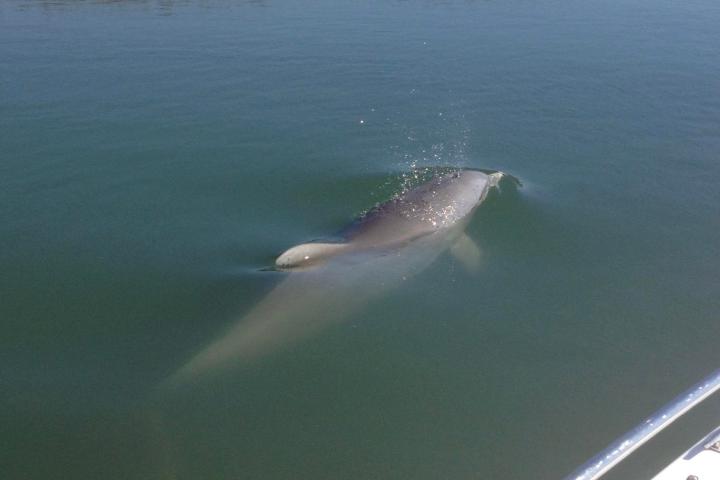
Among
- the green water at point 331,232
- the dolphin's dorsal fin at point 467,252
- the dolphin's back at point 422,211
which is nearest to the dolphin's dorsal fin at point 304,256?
the green water at point 331,232

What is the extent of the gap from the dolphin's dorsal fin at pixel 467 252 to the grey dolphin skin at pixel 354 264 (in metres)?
0.02

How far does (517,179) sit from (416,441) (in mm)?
7640

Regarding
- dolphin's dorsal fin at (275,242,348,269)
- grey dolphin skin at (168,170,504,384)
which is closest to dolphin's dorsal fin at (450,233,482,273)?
grey dolphin skin at (168,170,504,384)

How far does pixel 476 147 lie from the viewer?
1595 cm

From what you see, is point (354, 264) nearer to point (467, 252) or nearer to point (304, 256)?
point (304, 256)

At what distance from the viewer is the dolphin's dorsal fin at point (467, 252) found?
1138 cm

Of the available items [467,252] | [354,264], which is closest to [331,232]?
[354,264]

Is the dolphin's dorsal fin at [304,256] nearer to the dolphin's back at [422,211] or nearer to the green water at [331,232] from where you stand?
the green water at [331,232]

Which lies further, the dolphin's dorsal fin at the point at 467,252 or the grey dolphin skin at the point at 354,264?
the dolphin's dorsal fin at the point at 467,252

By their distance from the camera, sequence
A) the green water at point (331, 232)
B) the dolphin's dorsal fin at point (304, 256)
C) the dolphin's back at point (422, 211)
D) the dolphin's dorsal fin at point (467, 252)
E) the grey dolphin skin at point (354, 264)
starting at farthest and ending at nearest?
the dolphin's back at point (422, 211), the dolphin's dorsal fin at point (467, 252), the dolphin's dorsal fin at point (304, 256), the grey dolphin skin at point (354, 264), the green water at point (331, 232)

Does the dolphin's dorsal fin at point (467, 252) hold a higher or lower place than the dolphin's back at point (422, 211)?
lower

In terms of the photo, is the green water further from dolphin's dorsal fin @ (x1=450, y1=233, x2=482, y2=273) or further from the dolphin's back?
the dolphin's back

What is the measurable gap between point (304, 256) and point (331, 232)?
1681 mm

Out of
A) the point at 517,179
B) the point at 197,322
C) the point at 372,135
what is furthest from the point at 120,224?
the point at 517,179
